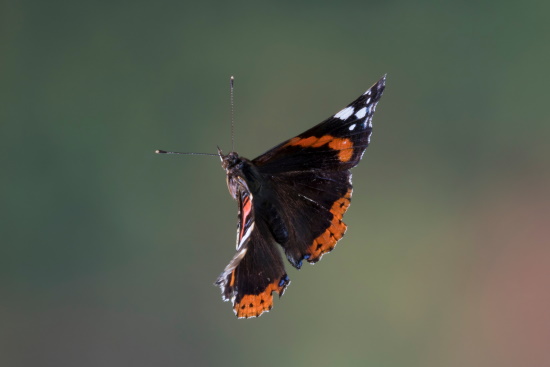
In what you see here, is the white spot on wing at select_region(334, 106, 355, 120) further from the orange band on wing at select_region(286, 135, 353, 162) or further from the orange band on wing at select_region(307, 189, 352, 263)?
the orange band on wing at select_region(307, 189, 352, 263)

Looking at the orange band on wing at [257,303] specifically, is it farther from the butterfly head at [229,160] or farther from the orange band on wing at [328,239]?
the butterfly head at [229,160]

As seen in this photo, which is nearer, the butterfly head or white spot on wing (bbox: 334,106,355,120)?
the butterfly head

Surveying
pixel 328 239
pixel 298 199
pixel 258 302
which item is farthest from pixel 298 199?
pixel 258 302

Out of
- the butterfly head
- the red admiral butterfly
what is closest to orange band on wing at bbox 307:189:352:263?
the red admiral butterfly

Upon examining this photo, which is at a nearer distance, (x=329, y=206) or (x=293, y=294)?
(x=329, y=206)

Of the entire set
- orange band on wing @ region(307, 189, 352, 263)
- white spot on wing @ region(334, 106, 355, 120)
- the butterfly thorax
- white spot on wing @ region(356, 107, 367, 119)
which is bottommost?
orange band on wing @ region(307, 189, 352, 263)

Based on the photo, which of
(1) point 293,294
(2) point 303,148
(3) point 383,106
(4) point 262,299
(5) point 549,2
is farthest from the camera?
(5) point 549,2

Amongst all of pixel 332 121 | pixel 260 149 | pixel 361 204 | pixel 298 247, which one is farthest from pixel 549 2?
pixel 298 247

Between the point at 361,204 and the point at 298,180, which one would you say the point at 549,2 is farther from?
the point at 298,180
